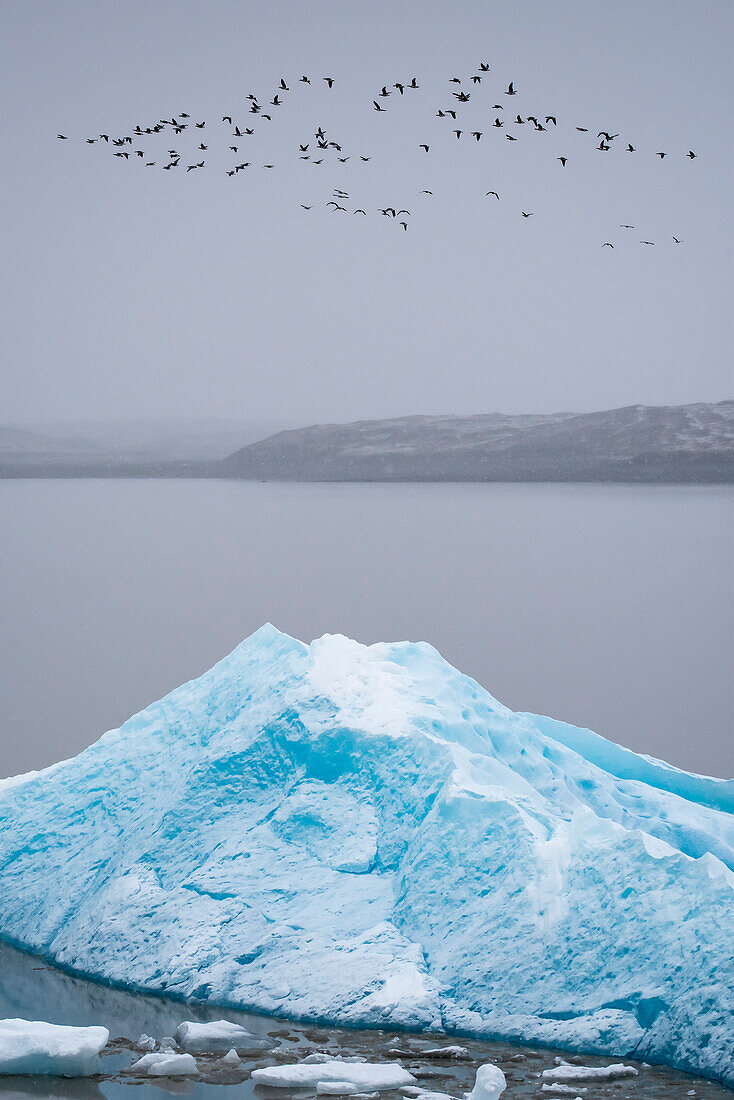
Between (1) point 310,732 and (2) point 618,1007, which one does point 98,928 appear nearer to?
(1) point 310,732

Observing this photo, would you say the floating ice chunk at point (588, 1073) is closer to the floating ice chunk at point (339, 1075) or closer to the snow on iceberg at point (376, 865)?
the snow on iceberg at point (376, 865)

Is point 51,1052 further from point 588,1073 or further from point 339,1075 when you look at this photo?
point 588,1073

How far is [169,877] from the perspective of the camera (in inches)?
510

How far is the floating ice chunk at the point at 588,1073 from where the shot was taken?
10023mm

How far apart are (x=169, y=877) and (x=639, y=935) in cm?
484

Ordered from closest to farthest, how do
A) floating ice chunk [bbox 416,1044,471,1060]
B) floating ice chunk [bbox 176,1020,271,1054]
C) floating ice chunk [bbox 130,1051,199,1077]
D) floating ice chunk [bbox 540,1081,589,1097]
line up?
floating ice chunk [bbox 540,1081,589,1097], floating ice chunk [bbox 130,1051,199,1077], floating ice chunk [bbox 416,1044,471,1060], floating ice chunk [bbox 176,1020,271,1054]

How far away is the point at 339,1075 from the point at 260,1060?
84 cm

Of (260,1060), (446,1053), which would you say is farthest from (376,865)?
(260,1060)

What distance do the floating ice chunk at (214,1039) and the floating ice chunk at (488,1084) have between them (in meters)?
2.05

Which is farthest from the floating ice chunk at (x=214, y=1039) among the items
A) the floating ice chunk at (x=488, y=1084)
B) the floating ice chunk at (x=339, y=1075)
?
the floating ice chunk at (x=488, y=1084)

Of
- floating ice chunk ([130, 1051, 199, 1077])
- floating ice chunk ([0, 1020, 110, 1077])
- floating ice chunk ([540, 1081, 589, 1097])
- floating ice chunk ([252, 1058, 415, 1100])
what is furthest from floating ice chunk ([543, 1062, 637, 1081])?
floating ice chunk ([0, 1020, 110, 1077])

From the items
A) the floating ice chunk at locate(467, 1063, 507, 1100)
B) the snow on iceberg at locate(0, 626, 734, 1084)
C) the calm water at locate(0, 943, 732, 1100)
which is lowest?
the calm water at locate(0, 943, 732, 1100)

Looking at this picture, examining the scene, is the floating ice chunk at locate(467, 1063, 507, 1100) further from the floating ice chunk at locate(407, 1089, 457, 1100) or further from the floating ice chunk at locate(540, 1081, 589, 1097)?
the floating ice chunk at locate(540, 1081, 589, 1097)

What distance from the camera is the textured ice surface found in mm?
9859
